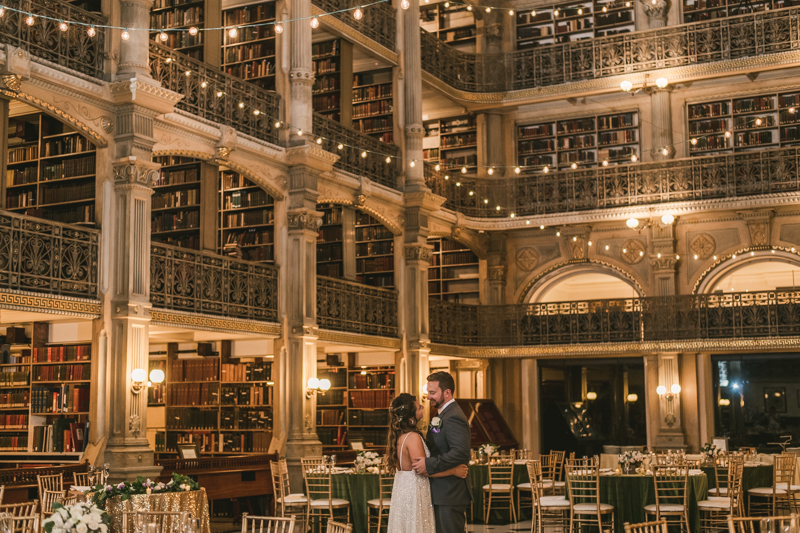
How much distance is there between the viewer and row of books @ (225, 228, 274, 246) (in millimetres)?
13672

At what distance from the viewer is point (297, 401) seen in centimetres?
1251

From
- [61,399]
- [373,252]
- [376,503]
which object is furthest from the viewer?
[373,252]

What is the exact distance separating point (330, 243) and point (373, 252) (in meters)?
1.44

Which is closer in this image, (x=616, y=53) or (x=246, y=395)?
(x=246, y=395)

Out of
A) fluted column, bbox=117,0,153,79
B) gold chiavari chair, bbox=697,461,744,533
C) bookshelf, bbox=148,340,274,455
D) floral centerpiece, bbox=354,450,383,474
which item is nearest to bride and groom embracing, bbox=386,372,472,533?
gold chiavari chair, bbox=697,461,744,533

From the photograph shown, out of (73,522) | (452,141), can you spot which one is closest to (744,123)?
(452,141)

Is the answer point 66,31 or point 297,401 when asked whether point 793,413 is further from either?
point 66,31

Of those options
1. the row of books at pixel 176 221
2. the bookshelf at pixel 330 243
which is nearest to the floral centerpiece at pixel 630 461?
the row of books at pixel 176 221

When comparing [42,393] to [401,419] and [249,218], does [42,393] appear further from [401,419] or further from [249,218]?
[401,419]

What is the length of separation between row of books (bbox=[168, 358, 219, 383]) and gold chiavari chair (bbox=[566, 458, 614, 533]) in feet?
17.7

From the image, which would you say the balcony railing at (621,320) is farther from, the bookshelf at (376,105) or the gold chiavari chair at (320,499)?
the gold chiavari chair at (320,499)

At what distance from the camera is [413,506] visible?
527 cm

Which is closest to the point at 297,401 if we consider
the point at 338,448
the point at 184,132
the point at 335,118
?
the point at 338,448

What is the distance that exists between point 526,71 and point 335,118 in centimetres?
445
